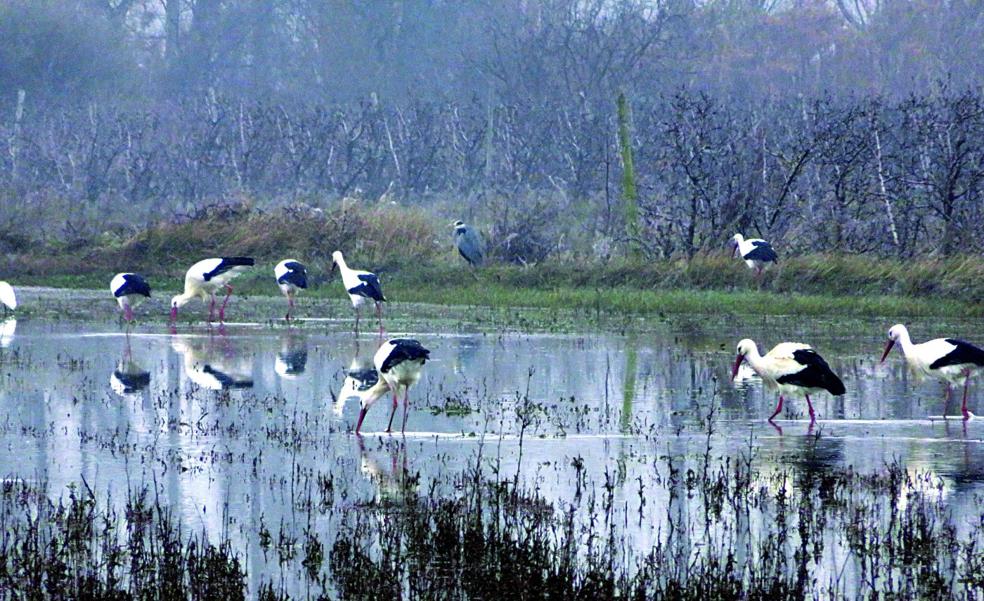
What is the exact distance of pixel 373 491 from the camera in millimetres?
10203

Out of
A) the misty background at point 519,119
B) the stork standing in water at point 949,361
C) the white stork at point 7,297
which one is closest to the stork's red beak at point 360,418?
the stork standing in water at point 949,361

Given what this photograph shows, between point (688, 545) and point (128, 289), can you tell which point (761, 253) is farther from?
point (688, 545)

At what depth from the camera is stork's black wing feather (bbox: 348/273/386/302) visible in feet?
74.8

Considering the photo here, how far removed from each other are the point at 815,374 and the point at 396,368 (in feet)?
11.4

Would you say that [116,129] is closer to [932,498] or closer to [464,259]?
[464,259]

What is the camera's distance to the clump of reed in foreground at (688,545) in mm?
7605

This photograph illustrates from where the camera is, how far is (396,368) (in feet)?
42.5

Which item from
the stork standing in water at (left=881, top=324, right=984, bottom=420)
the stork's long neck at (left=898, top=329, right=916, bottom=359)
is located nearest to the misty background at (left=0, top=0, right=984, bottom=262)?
the stork's long neck at (left=898, top=329, right=916, bottom=359)

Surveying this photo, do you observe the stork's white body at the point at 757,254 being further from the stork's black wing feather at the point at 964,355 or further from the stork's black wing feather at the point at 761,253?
the stork's black wing feather at the point at 964,355

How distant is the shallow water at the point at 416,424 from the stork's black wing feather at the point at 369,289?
7.27 ft

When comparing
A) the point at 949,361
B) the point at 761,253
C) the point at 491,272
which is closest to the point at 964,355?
the point at 949,361

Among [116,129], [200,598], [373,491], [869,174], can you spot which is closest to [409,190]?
[116,129]

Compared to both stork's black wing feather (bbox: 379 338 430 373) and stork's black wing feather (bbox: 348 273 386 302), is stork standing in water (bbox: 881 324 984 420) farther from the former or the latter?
stork's black wing feather (bbox: 348 273 386 302)

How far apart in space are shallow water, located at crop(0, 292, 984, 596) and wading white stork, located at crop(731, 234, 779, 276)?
5.70 m
